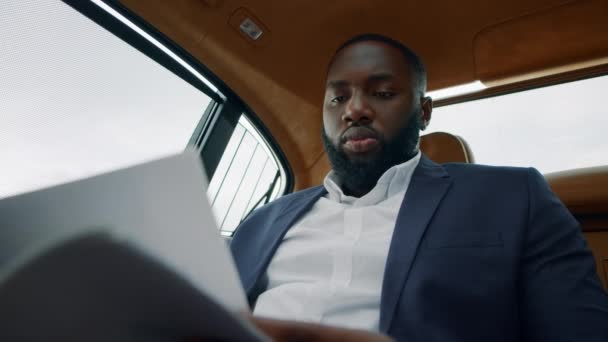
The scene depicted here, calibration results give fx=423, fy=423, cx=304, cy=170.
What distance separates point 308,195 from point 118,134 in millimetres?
937

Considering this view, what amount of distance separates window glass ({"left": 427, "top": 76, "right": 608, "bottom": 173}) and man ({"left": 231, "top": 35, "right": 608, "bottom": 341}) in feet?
2.60

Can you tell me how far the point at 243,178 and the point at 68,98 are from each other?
1125mm

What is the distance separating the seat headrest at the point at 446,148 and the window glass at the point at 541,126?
0.43m

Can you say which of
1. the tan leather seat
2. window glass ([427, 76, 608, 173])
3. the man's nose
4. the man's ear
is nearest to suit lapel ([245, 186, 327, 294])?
the man's nose

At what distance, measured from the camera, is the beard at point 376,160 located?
56.5 inches

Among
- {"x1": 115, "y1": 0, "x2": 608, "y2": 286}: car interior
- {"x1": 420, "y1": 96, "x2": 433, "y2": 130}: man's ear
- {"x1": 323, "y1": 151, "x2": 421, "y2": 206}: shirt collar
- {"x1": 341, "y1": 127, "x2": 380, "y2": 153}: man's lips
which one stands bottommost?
{"x1": 323, "y1": 151, "x2": 421, "y2": 206}: shirt collar

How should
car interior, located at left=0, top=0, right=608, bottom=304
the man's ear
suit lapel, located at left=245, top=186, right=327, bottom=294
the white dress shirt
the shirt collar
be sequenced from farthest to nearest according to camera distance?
car interior, located at left=0, top=0, right=608, bottom=304 < the man's ear < the shirt collar < suit lapel, located at left=245, top=186, right=327, bottom=294 < the white dress shirt

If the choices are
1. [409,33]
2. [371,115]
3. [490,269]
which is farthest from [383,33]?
[490,269]

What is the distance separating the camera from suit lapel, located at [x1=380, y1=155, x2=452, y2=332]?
944mm

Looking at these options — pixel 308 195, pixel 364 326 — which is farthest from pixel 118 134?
pixel 364 326

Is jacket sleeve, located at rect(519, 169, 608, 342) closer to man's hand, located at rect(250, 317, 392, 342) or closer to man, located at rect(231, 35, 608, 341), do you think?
man, located at rect(231, 35, 608, 341)

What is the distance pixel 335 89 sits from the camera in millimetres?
1589

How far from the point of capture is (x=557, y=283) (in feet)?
3.01

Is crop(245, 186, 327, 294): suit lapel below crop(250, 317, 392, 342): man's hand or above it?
below
